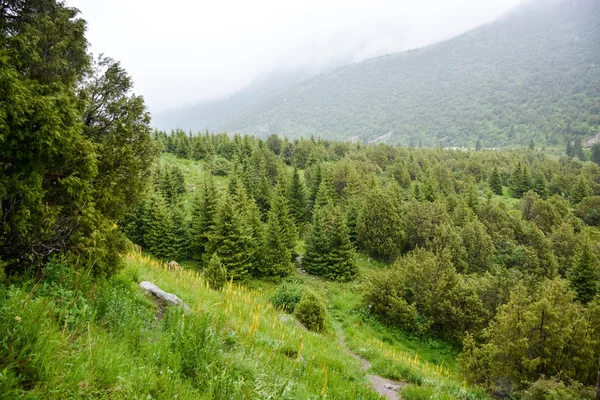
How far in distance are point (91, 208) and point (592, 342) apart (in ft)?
69.3

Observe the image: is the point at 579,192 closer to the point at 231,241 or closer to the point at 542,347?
the point at 542,347

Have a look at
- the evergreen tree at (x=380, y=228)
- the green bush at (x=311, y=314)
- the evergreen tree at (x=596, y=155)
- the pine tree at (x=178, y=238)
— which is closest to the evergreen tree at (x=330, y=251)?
the evergreen tree at (x=380, y=228)

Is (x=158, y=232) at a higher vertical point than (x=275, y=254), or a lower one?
higher

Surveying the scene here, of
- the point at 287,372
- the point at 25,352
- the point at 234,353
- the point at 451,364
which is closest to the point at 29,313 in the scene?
the point at 25,352

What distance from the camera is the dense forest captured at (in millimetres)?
3229

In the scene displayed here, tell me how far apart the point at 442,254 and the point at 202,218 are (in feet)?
89.1

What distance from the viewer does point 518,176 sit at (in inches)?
3184

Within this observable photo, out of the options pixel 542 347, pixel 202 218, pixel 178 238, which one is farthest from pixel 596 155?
pixel 178 238

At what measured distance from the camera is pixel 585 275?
3559cm

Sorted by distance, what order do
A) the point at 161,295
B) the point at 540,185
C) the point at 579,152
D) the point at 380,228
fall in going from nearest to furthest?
1. the point at 161,295
2. the point at 380,228
3. the point at 540,185
4. the point at 579,152

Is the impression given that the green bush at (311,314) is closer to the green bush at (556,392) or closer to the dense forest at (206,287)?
the dense forest at (206,287)

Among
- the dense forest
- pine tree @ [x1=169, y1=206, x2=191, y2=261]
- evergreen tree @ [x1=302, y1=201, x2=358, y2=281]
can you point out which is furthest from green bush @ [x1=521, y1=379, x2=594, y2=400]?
pine tree @ [x1=169, y1=206, x2=191, y2=261]

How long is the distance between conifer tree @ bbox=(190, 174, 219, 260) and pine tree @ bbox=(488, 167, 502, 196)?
7978cm

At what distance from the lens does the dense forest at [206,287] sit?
3.23 m
